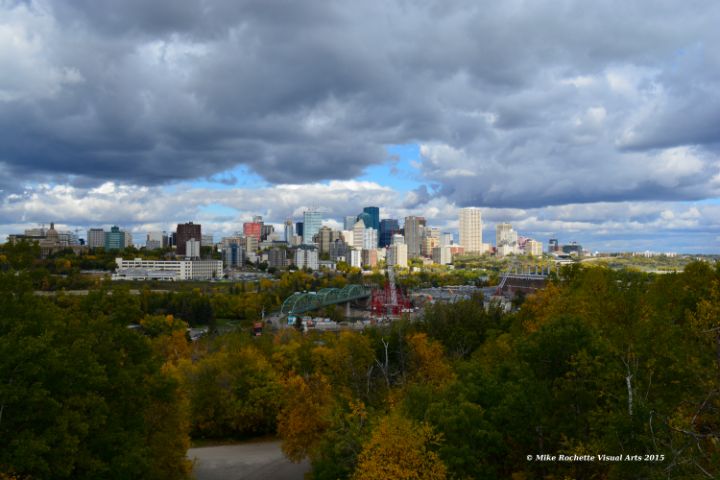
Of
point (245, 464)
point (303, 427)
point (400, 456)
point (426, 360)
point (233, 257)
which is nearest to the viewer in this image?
Answer: point (400, 456)

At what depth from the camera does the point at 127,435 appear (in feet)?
48.7

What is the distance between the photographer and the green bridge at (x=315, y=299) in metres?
84.6

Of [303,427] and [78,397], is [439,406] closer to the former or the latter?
[303,427]

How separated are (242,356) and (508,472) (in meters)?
18.6

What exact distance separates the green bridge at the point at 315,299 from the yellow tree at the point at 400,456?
66599 millimetres

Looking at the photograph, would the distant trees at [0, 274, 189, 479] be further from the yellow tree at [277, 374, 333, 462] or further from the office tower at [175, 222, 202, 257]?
the office tower at [175, 222, 202, 257]

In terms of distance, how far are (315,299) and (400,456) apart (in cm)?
7960

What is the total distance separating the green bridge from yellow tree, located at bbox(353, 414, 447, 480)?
6660cm

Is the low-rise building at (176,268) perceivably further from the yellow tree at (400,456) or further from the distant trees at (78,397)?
the yellow tree at (400,456)

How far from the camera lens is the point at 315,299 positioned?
303 feet

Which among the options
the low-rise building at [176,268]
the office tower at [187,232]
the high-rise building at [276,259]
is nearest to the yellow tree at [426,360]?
the low-rise building at [176,268]

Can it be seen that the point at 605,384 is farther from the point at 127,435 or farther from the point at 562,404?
the point at 127,435

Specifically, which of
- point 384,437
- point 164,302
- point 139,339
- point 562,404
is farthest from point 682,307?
point 164,302

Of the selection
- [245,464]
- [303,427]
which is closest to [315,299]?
[245,464]
